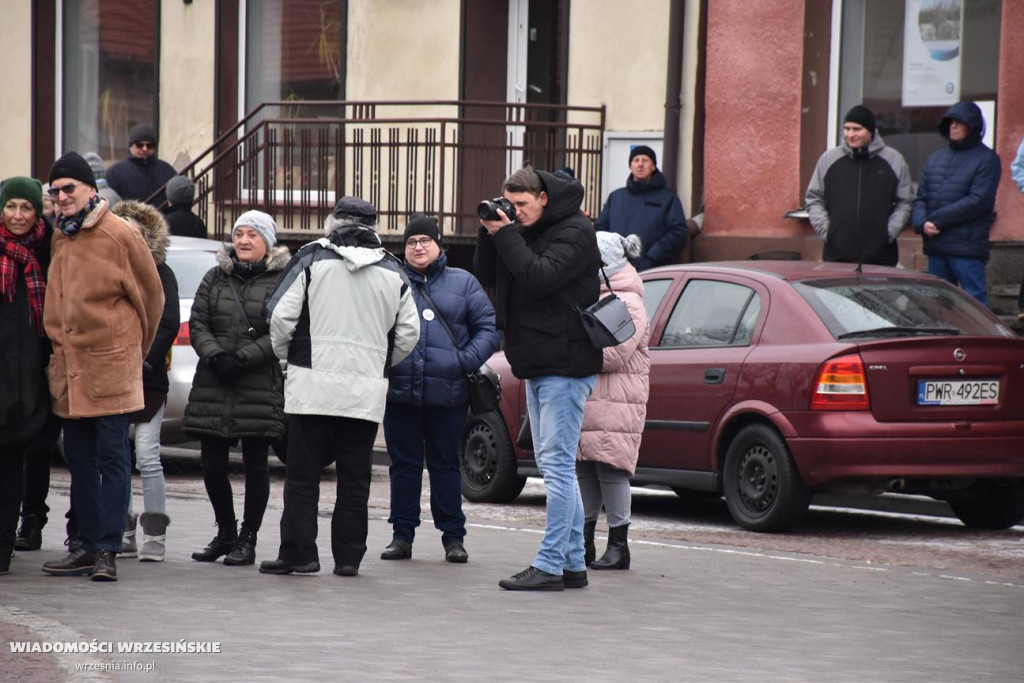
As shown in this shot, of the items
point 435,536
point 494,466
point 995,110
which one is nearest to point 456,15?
point 995,110

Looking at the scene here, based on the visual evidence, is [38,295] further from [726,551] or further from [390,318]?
[726,551]

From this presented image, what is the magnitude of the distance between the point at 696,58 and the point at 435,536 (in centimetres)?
949

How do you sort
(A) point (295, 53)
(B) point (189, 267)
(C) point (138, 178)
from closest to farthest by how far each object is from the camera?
(B) point (189, 267) < (C) point (138, 178) < (A) point (295, 53)

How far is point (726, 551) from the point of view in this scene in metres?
10.3

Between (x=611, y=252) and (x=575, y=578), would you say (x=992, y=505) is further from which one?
(x=575, y=578)

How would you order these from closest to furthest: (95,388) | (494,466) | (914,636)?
(914,636) → (95,388) → (494,466)

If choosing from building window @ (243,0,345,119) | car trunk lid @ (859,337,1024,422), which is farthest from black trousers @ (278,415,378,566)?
building window @ (243,0,345,119)

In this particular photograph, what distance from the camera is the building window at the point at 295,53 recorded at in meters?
22.6

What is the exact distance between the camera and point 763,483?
11.2 meters

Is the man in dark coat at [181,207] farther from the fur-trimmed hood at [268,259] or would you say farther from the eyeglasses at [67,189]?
the eyeglasses at [67,189]

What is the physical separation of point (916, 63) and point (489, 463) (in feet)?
24.1

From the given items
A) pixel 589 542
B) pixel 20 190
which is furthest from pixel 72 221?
pixel 589 542

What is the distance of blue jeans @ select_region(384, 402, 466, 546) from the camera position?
969 centimetres

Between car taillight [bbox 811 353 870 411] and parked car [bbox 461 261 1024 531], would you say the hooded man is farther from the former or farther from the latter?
car taillight [bbox 811 353 870 411]
